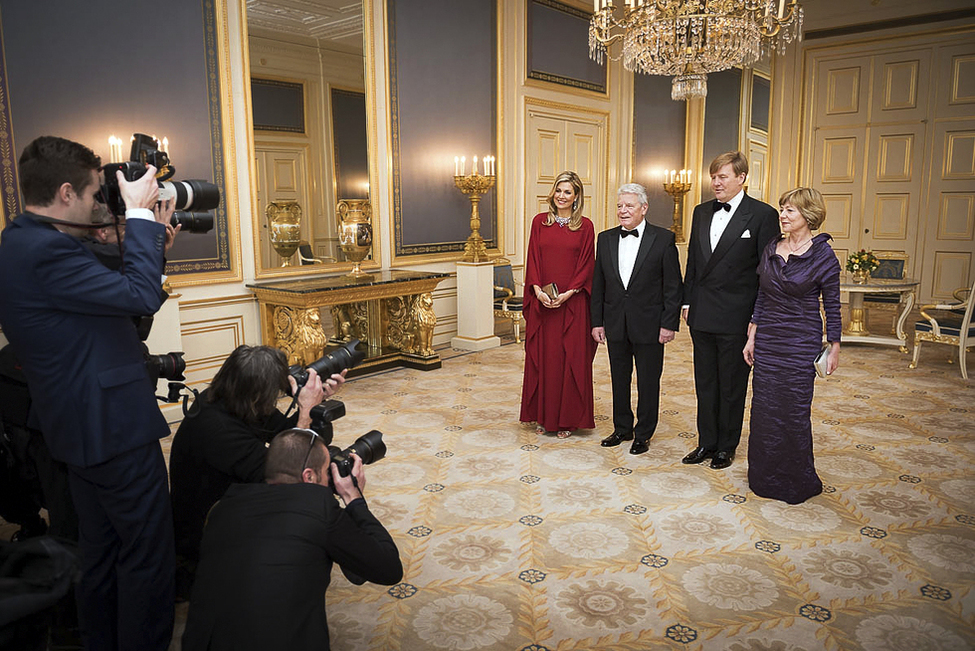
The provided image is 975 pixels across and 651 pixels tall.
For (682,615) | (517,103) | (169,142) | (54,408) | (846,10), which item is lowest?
(682,615)

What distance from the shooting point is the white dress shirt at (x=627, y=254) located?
12.3 ft

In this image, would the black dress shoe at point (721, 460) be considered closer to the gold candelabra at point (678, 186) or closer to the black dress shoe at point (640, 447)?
the black dress shoe at point (640, 447)

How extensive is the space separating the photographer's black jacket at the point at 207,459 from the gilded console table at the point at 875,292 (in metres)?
5.88

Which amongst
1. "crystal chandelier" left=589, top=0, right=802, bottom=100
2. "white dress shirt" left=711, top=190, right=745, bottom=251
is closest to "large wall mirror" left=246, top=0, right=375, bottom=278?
"crystal chandelier" left=589, top=0, right=802, bottom=100

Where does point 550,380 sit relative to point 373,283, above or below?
below

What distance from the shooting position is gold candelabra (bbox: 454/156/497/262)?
663 centimetres

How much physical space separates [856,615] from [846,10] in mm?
9209

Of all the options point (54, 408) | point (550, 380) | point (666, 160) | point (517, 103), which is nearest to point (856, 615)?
point (550, 380)

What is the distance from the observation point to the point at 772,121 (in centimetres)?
998

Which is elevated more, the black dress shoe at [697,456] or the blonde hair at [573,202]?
the blonde hair at [573,202]

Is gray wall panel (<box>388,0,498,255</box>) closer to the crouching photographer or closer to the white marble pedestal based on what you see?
the white marble pedestal

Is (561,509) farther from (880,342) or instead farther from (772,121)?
(772,121)

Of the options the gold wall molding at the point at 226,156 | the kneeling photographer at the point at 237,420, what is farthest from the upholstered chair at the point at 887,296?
the kneeling photographer at the point at 237,420

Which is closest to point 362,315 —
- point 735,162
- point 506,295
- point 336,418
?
point 506,295
